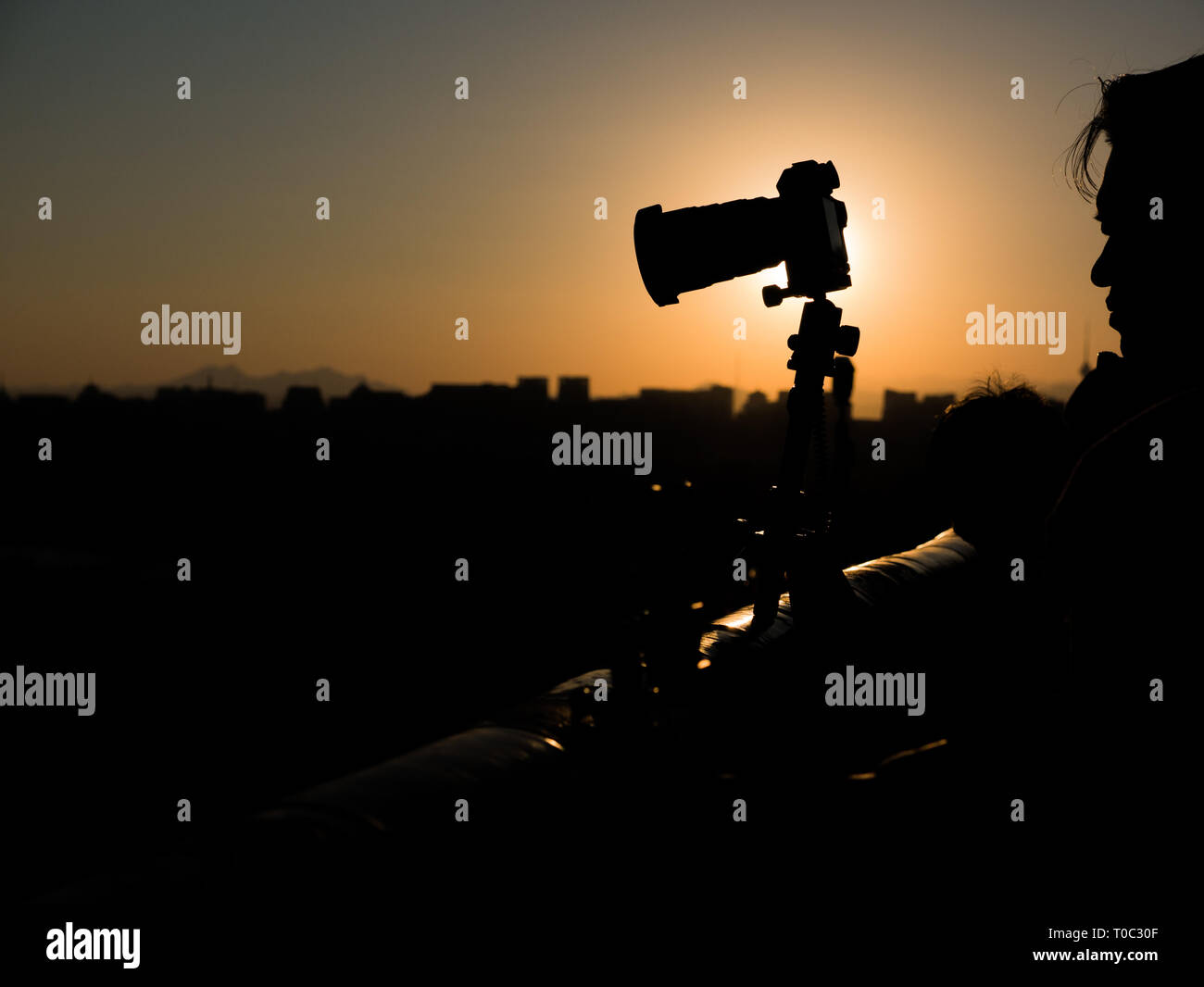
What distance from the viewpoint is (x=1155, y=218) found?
1.59 metres

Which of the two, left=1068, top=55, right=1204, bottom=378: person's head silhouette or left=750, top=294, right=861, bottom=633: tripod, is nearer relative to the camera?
left=1068, top=55, right=1204, bottom=378: person's head silhouette

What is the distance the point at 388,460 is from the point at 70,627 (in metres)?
16.1

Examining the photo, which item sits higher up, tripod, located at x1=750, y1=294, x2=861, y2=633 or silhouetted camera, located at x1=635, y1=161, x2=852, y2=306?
→ silhouetted camera, located at x1=635, y1=161, x2=852, y2=306

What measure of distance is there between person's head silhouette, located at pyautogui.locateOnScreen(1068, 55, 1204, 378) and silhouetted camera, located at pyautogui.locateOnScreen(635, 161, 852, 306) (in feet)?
2.00

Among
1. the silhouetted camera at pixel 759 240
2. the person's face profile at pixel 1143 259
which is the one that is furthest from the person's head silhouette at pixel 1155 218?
the silhouetted camera at pixel 759 240

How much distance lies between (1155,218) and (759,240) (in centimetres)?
85

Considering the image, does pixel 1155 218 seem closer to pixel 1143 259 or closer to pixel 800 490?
pixel 1143 259

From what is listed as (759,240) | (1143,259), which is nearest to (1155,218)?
(1143,259)

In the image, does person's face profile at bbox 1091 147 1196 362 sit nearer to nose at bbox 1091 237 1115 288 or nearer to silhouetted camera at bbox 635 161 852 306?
nose at bbox 1091 237 1115 288

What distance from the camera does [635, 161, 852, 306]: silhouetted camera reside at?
2133 millimetres

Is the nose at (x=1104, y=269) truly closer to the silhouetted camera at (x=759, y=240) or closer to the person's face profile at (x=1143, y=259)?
the person's face profile at (x=1143, y=259)

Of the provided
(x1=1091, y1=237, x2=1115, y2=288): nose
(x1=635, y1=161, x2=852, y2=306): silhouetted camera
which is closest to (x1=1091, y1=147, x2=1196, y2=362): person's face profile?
(x1=1091, y1=237, x2=1115, y2=288): nose

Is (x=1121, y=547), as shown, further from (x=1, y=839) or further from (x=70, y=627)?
(x=70, y=627)
